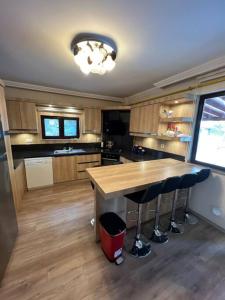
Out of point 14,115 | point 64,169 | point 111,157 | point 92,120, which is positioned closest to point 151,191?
point 111,157

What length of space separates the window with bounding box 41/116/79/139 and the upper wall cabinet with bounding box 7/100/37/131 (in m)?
0.29

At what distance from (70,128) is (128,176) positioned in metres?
2.77

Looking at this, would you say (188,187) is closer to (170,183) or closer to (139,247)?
(170,183)

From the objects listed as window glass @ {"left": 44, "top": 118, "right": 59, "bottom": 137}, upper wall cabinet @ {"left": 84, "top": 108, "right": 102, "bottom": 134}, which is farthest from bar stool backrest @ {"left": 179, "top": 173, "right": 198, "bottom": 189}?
window glass @ {"left": 44, "top": 118, "right": 59, "bottom": 137}

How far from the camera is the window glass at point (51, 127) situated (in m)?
3.63

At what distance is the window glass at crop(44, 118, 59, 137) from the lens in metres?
3.63

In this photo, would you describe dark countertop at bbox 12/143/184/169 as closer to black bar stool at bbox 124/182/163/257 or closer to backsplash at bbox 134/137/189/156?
backsplash at bbox 134/137/189/156

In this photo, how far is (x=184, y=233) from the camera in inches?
82.7

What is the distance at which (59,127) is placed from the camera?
379 cm

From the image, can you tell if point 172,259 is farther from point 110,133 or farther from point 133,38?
point 110,133

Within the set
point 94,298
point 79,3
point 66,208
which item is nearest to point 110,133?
point 66,208

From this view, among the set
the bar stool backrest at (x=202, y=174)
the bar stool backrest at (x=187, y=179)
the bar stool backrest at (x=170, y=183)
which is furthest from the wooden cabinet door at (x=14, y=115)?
the bar stool backrest at (x=202, y=174)

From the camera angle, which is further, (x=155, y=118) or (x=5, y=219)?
(x=155, y=118)

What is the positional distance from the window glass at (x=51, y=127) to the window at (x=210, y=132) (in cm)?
340
